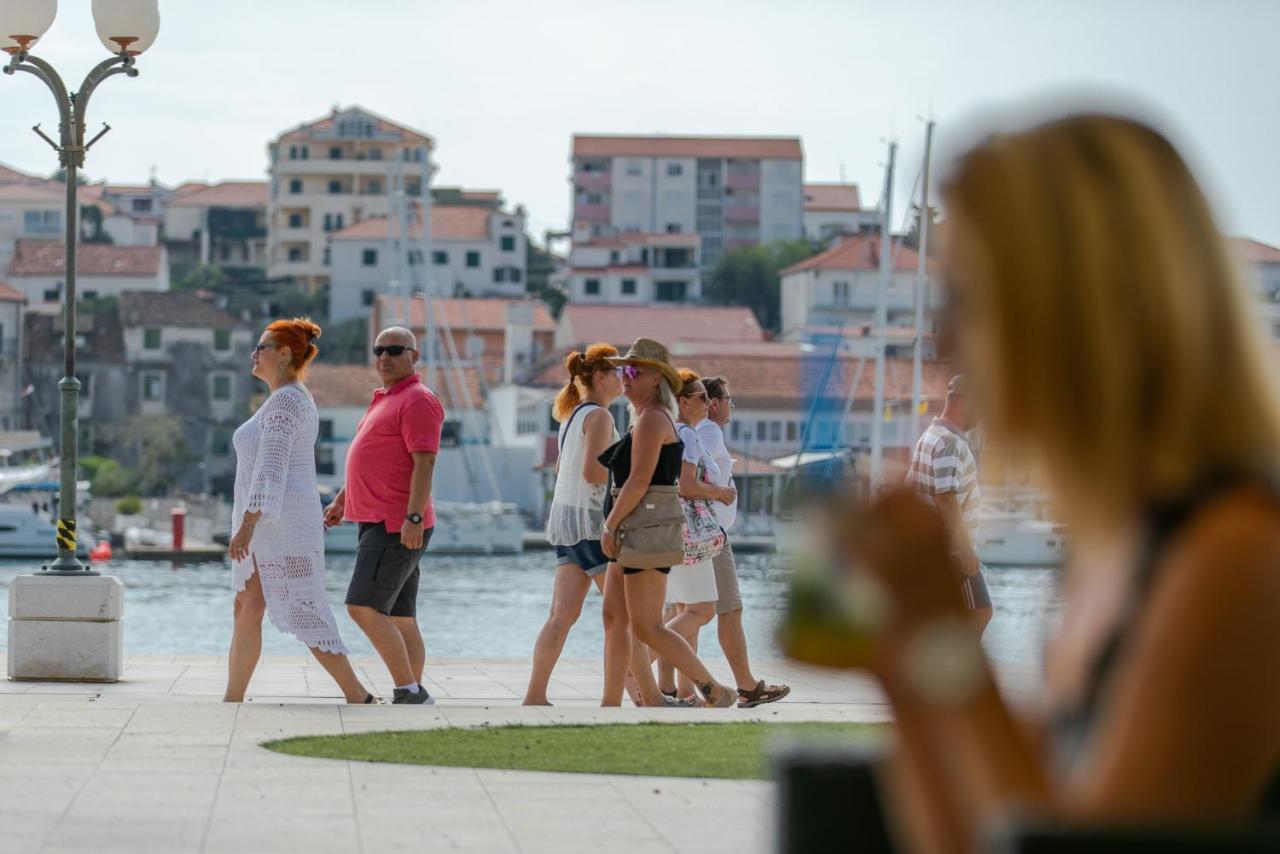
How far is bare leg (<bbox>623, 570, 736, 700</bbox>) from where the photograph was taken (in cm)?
1061

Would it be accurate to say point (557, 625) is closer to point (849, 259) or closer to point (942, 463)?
point (942, 463)

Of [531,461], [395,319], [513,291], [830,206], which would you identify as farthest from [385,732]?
[830,206]

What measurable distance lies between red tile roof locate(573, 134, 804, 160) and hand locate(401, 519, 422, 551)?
6155 inches

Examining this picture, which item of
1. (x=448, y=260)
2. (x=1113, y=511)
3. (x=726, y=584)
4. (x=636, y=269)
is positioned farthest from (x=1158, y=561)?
(x=636, y=269)

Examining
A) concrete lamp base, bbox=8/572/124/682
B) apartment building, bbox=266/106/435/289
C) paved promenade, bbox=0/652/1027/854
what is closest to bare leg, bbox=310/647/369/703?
paved promenade, bbox=0/652/1027/854

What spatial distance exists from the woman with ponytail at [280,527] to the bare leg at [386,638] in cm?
17

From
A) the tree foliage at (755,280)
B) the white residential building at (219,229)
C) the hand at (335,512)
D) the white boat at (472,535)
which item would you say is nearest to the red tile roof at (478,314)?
the tree foliage at (755,280)

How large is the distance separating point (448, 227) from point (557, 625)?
13583cm

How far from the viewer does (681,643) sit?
35.2 ft

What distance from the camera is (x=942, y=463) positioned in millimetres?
10617

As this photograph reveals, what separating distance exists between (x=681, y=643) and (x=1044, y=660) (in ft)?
26.2

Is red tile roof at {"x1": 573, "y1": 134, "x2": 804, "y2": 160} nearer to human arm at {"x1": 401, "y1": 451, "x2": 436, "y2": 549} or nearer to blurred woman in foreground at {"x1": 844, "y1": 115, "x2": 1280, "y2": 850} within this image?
human arm at {"x1": 401, "y1": 451, "x2": 436, "y2": 549}

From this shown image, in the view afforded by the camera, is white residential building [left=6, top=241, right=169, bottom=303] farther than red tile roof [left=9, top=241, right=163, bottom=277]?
No

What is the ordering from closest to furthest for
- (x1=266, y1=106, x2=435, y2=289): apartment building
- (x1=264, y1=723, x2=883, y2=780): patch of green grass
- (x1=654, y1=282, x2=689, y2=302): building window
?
(x1=264, y1=723, x2=883, y2=780): patch of green grass
(x1=654, y1=282, x2=689, y2=302): building window
(x1=266, y1=106, x2=435, y2=289): apartment building
